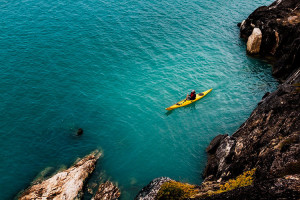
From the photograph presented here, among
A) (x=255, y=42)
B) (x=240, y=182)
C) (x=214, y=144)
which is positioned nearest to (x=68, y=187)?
(x=240, y=182)

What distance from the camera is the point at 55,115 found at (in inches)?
1249

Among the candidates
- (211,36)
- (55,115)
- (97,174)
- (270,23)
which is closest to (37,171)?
(97,174)

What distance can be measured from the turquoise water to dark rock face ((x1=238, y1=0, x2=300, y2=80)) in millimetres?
3350

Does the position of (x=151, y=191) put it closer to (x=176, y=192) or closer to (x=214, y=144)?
(x=176, y=192)

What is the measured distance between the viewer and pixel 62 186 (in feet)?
73.9

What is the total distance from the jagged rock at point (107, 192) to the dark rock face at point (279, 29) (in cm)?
3358

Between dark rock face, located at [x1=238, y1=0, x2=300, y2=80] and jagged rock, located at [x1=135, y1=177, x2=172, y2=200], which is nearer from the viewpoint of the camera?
jagged rock, located at [x1=135, y1=177, x2=172, y2=200]

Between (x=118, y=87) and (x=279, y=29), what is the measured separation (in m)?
34.3

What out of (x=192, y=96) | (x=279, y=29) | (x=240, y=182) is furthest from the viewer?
(x=279, y=29)

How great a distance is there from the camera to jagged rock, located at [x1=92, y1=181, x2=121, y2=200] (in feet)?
74.7

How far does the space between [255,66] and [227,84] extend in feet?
29.2

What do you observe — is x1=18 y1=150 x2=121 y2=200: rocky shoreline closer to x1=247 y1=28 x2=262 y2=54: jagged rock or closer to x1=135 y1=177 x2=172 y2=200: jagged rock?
x1=135 y1=177 x2=172 y2=200: jagged rock

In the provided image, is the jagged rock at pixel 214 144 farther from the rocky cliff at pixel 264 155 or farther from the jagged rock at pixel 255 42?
the jagged rock at pixel 255 42

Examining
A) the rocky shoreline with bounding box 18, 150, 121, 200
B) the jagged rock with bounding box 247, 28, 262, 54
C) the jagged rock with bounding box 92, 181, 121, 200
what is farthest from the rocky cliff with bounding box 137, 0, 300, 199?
the rocky shoreline with bounding box 18, 150, 121, 200
